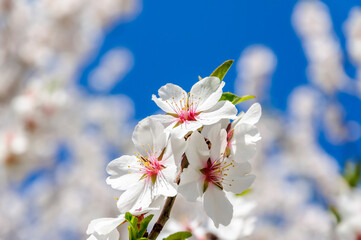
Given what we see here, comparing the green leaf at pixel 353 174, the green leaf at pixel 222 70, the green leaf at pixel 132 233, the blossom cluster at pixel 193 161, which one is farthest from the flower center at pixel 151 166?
the green leaf at pixel 353 174

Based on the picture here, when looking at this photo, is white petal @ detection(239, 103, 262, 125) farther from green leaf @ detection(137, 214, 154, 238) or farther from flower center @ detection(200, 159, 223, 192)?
green leaf @ detection(137, 214, 154, 238)

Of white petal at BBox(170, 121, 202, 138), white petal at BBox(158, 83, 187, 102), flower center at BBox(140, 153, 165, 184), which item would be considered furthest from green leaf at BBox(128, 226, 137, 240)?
white petal at BBox(158, 83, 187, 102)

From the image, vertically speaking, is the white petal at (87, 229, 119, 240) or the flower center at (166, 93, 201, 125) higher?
the flower center at (166, 93, 201, 125)

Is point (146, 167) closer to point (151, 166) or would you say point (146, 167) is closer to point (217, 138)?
point (151, 166)

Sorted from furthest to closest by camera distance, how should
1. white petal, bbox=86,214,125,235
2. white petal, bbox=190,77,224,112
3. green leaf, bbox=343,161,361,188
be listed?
green leaf, bbox=343,161,361,188
white petal, bbox=190,77,224,112
white petal, bbox=86,214,125,235

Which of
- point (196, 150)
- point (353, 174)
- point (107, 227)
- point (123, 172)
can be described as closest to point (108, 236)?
point (107, 227)

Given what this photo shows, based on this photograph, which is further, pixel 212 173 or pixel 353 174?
pixel 353 174
